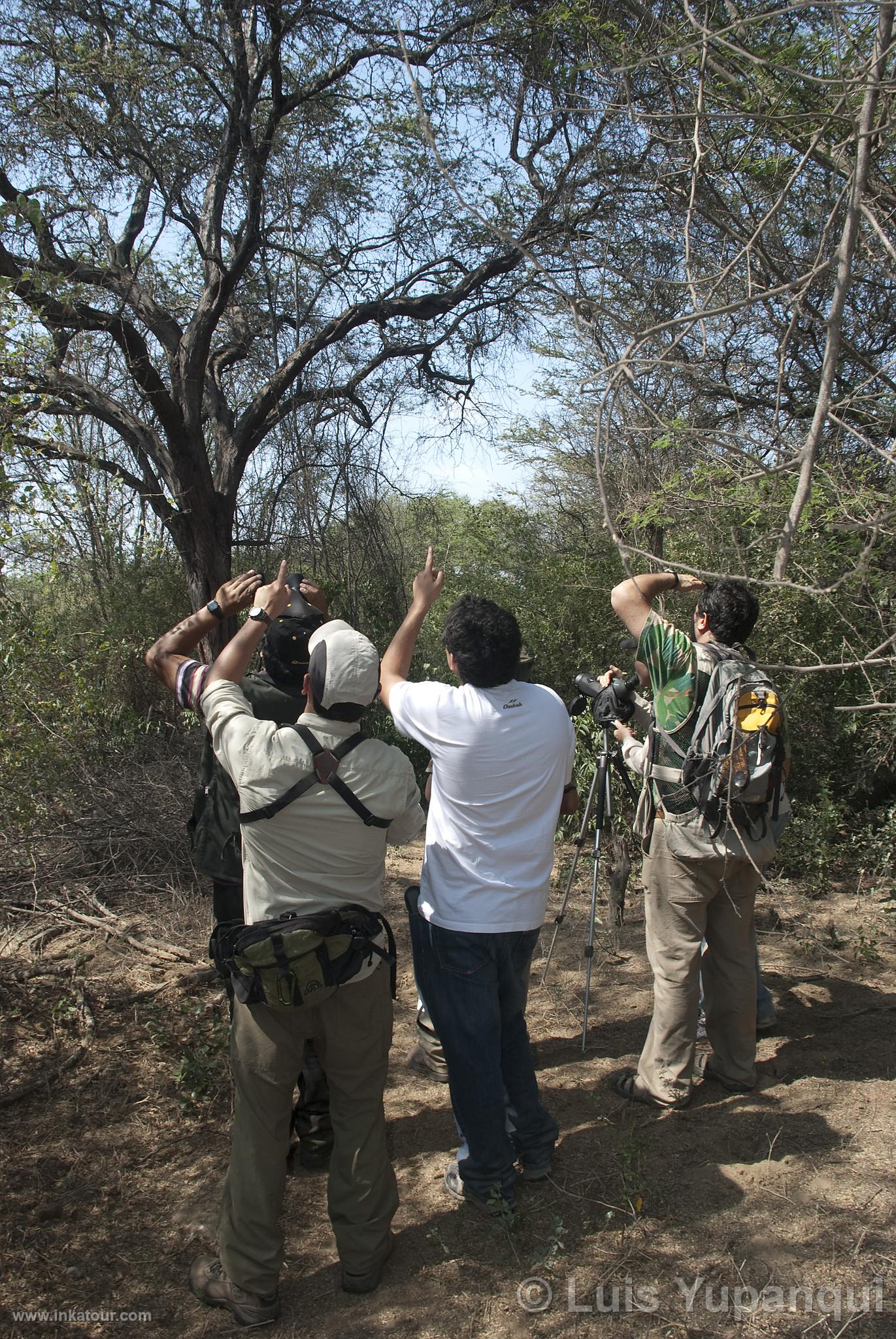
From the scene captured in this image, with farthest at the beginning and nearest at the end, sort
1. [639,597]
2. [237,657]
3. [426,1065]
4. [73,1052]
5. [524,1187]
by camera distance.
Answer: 1. [73,1052]
2. [426,1065]
3. [639,597]
4. [524,1187]
5. [237,657]

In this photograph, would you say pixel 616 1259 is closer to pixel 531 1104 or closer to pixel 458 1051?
pixel 531 1104

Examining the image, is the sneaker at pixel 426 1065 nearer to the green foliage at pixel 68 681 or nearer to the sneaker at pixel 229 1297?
the sneaker at pixel 229 1297

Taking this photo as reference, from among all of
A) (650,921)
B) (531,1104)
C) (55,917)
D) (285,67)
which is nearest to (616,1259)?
(531,1104)

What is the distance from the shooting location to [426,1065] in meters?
3.67

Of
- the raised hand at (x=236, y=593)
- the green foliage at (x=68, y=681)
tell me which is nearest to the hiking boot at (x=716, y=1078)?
the raised hand at (x=236, y=593)

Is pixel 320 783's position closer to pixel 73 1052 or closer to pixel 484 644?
pixel 484 644

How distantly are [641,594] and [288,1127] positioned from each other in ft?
6.48

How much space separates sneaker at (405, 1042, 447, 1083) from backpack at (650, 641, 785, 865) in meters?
1.33

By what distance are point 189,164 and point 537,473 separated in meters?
4.93

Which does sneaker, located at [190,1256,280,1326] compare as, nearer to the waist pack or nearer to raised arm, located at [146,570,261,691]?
the waist pack

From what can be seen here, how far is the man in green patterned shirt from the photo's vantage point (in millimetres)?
3215

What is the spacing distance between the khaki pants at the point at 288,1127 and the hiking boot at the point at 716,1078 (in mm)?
1455

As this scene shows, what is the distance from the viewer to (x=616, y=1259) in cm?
256

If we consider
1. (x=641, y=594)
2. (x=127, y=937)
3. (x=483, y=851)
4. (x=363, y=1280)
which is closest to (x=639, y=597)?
(x=641, y=594)
